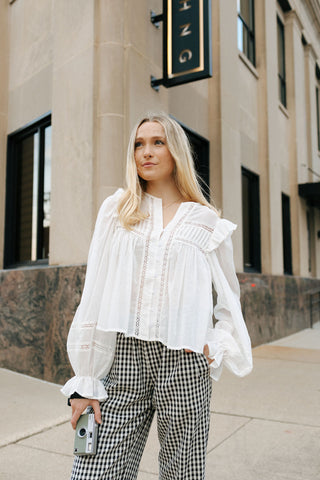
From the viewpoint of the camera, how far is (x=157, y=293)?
1.74 m

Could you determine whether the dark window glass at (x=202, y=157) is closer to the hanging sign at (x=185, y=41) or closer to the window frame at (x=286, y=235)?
the hanging sign at (x=185, y=41)

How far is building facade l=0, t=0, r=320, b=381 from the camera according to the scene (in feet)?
17.9

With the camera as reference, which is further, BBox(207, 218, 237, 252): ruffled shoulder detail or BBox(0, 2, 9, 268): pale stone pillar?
BBox(0, 2, 9, 268): pale stone pillar

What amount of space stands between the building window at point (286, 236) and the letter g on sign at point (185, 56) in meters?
6.69

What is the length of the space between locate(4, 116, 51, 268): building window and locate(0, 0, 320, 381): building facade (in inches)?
0.9

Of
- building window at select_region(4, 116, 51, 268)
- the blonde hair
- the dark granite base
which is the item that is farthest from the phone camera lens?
building window at select_region(4, 116, 51, 268)

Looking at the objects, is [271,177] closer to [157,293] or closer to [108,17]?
[108,17]

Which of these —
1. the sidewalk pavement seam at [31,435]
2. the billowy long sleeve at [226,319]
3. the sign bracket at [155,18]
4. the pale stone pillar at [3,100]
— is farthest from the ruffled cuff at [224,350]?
the pale stone pillar at [3,100]

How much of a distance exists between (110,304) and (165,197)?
53cm

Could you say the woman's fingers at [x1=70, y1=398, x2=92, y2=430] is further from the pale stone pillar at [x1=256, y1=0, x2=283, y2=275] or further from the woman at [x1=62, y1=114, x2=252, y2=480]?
the pale stone pillar at [x1=256, y1=0, x2=283, y2=275]

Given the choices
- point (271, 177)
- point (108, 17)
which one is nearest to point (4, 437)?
point (108, 17)

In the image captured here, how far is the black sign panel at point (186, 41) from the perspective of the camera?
5648mm

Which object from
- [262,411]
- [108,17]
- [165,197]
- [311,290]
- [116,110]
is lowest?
[262,411]

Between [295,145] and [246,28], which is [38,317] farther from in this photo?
[295,145]
